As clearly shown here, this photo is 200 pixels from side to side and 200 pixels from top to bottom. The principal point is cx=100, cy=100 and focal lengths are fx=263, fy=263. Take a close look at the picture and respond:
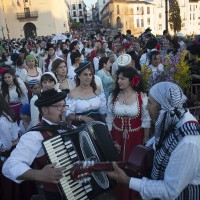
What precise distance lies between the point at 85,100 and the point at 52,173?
2312 millimetres

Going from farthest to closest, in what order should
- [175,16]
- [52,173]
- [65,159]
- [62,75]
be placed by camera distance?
[175,16] < [62,75] < [65,159] < [52,173]

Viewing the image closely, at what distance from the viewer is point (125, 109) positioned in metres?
4.15

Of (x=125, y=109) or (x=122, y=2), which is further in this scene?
(x=122, y=2)

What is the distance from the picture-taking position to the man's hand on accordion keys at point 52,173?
2330 millimetres

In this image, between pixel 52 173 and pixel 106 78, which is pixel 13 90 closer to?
pixel 106 78

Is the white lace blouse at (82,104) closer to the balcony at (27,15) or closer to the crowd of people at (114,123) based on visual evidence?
the crowd of people at (114,123)

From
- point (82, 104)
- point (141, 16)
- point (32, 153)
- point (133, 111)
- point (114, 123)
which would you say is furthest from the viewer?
point (141, 16)

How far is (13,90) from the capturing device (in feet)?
19.8

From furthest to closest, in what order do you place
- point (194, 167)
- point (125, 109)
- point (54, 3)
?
point (54, 3), point (125, 109), point (194, 167)

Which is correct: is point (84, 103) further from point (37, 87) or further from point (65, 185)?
point (65, 185)

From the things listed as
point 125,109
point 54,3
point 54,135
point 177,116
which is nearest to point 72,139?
point 54,135

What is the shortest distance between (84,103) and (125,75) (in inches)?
34.2

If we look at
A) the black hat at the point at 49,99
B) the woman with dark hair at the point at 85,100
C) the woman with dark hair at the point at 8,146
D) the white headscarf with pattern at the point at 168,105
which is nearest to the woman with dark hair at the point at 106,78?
the woman with dark hair at the point at 85,100

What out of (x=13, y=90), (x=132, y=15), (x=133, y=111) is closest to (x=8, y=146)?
(x=133, y=111)
